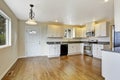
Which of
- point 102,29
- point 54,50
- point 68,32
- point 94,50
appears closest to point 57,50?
point 54,50

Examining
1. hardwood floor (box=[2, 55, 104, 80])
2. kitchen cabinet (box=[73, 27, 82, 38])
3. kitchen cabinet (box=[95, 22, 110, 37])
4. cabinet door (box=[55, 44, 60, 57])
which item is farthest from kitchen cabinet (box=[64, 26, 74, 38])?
hardwood floor (box=[2, 55, 104, 80])

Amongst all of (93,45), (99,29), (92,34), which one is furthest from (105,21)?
(93,45)

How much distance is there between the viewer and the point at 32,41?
7.03m

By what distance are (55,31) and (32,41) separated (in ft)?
5.80

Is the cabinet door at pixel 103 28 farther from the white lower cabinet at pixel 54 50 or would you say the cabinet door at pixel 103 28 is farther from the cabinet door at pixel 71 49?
the white lower cabinet at pixel 54 50

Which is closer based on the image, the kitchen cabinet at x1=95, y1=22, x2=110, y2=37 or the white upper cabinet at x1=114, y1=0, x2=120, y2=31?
the white upper cabinet at x1=114, y1=0, x2=120, y2=31

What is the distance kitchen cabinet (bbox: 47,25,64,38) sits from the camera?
7.17 m

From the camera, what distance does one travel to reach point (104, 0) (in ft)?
10.7

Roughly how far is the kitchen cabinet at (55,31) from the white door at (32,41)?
0.79 meters

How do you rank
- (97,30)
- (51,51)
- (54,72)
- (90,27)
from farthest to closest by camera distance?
(90,27)
(51,51)
(97,30)
(54,72)

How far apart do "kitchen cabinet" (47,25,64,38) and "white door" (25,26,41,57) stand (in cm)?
79

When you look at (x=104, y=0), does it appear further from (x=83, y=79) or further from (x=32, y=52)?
(x=32, y=52)

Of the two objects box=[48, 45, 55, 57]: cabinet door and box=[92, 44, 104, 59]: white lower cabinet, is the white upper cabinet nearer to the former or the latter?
box=[92, 44, 104, 59]: white lower cabinet

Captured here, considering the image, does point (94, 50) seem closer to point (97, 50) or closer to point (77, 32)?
point (97, 50)
